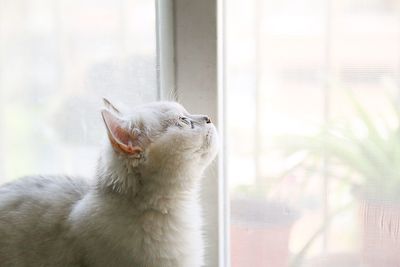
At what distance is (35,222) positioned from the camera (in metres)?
1.26

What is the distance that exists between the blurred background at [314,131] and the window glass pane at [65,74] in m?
0.23

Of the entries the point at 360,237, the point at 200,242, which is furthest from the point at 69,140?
the point at 360,237

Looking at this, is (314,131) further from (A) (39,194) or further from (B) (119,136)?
(A) (39,194)

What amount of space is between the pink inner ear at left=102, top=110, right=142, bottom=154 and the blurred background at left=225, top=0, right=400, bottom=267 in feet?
1.07

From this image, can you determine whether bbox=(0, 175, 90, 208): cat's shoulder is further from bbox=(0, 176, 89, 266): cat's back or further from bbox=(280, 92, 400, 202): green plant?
bbox=(280, 92, 400, 202): green plant

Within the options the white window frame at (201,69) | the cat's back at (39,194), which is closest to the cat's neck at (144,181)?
the cat's back at (39,194)

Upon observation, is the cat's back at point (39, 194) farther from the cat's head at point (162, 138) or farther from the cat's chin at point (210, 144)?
the cat's chin at point (210, 144)

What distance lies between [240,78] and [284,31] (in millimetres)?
144

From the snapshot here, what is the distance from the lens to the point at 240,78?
1.44 m

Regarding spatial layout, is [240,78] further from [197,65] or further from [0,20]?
[0,20]

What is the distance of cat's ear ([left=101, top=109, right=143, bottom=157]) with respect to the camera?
1155mm

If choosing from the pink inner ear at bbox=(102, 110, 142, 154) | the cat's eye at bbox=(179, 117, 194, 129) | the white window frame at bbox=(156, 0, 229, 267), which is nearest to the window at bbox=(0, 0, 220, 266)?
the white window frame at bbox=(156, 0, 229, 267)

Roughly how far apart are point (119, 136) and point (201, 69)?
0.31 m

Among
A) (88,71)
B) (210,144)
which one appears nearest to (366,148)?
(210,144)
